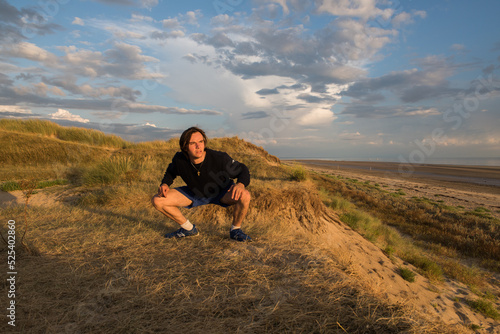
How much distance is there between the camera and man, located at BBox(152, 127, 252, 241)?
3727mm

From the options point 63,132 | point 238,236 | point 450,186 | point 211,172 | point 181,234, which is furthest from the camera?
point 450,186

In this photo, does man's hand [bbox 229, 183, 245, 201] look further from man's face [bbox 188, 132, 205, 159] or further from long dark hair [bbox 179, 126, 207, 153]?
long dark hair [bbox 179, 126, 207, 153]

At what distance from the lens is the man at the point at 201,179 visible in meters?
3.73

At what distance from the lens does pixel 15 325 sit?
85.4 inches

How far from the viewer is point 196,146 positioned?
3697 millimetres

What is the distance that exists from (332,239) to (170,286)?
4631 mm

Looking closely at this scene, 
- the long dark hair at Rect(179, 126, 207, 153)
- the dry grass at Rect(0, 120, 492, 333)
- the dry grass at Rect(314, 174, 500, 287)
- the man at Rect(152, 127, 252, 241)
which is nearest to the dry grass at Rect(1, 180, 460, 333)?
the dry grass at Rect(0, 120, 492, 333)

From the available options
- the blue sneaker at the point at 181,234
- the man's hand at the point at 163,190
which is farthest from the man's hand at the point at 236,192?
the blue sneaker at the point at 181,234

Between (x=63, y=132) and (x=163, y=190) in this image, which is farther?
(x=63, y=132)

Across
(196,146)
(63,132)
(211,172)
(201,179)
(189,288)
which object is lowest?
(189,288)

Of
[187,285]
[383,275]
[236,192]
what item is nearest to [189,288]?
[187,285]

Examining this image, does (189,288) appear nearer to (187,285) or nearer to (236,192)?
(187,285)

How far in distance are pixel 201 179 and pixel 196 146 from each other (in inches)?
19.9

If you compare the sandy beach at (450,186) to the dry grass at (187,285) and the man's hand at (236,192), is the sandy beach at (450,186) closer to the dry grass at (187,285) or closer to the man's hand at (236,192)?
the dry grass at (187,285)
